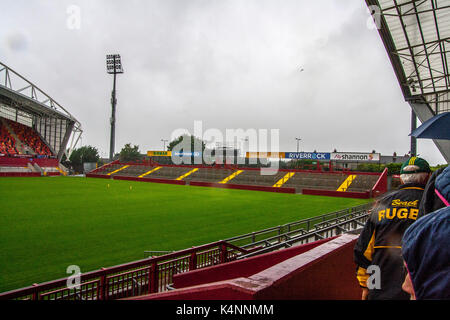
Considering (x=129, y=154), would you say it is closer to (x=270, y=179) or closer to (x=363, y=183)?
(x=270, y=179)

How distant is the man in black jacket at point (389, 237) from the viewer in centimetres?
218

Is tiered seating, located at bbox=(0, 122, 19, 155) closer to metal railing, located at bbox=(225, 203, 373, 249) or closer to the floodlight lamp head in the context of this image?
the floodlight lamp head

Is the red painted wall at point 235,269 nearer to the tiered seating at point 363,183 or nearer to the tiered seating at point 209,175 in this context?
the tiered seating at point 363,183

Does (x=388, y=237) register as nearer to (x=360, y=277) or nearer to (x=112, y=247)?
(x=360, y=277)

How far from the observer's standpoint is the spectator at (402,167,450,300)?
3.48 ft

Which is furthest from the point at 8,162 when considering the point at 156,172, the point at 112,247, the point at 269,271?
the point at 269,271

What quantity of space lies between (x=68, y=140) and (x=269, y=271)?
67.8m

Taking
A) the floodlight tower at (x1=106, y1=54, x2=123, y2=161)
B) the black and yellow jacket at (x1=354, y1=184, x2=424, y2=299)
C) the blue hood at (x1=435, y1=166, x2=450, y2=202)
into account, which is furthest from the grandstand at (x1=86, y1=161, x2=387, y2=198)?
the blue hood at (x1=435, y1=166, x2=450, y2=202)

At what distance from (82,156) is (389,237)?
81.3 metres

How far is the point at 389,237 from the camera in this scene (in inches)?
88.8

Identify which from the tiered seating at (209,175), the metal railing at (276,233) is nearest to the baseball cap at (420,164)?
the metal railing at (276,233)

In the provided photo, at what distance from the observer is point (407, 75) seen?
16.7 m

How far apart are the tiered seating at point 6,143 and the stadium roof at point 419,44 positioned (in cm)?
5447
